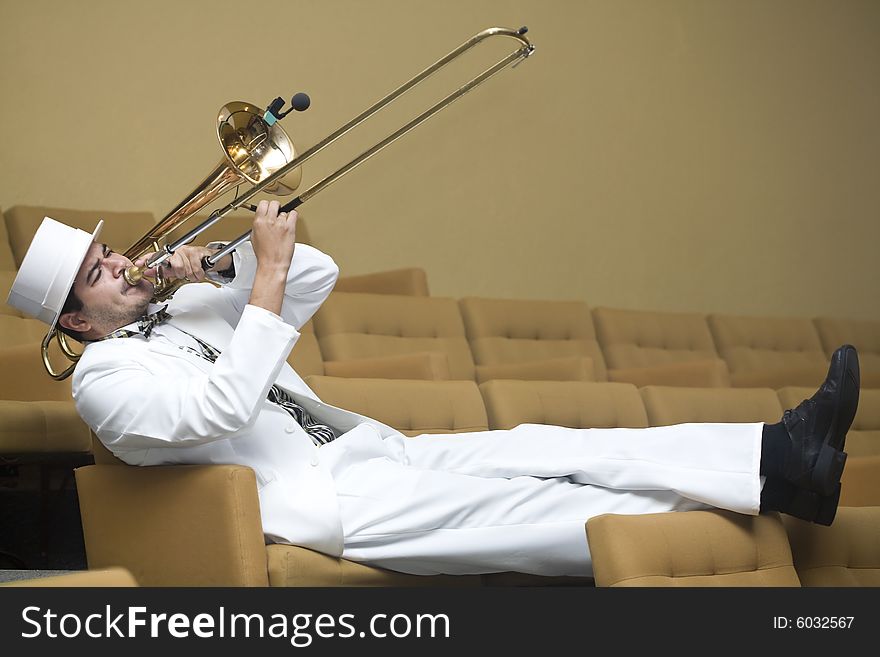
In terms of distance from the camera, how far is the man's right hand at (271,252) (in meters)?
1.92

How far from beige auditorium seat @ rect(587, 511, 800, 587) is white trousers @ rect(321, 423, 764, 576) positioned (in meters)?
0.05

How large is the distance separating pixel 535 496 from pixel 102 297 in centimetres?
89

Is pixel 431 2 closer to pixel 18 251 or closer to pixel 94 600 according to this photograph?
pixel 18 251

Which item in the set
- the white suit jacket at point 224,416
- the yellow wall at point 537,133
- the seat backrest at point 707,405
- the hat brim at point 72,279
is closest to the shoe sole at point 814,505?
the white suit jacket at point 224,416

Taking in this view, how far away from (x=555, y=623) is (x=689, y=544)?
370 mm

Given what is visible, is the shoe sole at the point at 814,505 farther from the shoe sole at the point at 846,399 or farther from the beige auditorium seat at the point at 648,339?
the beige auditorium seat at the point at 648,339

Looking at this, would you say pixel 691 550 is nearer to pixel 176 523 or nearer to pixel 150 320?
pixel 176 523

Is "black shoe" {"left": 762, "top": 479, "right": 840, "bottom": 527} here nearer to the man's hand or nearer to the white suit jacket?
the white suit jacket

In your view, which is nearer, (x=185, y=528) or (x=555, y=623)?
(x=555, y=623)

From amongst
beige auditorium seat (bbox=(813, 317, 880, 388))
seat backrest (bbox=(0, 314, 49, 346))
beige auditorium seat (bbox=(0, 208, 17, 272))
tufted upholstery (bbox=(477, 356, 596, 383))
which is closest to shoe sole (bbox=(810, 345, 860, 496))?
tufted upholstery (bbox=(477, 356, 596, 383))

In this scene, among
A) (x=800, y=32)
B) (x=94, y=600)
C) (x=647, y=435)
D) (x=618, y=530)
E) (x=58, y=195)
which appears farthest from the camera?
(x=800, y=32)

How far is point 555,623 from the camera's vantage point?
146 cm

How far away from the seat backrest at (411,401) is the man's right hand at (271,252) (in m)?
0.52

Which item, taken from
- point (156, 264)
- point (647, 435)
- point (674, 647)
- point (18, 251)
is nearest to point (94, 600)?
point (674, 647)
